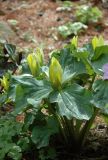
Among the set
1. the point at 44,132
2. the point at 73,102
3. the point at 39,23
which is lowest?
the point at 39,23

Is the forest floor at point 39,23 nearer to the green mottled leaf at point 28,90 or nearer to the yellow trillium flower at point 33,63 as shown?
the yellow trillium flower at point 33,63

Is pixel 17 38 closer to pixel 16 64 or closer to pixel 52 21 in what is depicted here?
pixel 52 21

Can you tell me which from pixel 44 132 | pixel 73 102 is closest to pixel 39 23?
pixel 44 132

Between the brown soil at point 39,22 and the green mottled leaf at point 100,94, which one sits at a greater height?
the green mottled leaf at point 100,94

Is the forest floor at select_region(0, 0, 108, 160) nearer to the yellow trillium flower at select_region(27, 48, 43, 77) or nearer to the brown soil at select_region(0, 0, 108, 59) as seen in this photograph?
the brown soil at select_region(0, 0, 108, 59)

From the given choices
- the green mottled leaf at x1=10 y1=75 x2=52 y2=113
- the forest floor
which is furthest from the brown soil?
the green mottled leaf at x1=10 y1=75 x2=52 y2=113

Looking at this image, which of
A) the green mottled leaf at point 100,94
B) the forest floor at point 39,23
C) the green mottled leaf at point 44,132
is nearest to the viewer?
the green mottled leaf at point 100,94

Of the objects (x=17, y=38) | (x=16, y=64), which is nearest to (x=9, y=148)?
(x=16, y=64)

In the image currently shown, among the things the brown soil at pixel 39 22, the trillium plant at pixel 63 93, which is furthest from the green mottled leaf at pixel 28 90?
the brown soil at pixel 39 22

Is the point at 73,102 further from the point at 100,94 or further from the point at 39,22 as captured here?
the point at 39,22
